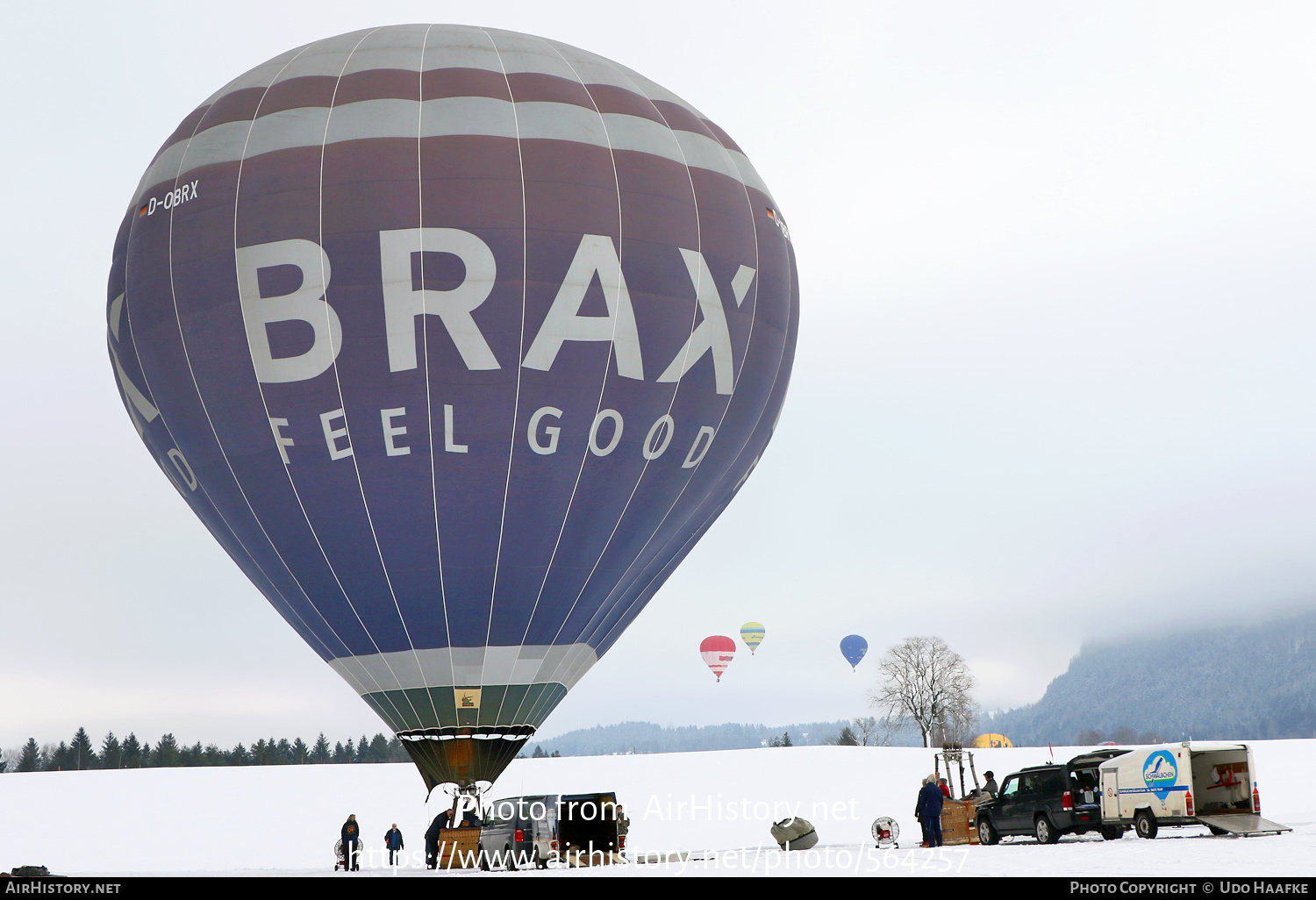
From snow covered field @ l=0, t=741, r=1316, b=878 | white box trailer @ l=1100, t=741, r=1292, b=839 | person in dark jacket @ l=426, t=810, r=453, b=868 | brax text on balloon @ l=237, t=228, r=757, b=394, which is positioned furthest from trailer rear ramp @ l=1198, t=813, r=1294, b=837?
person in dark jacket @ l=426, t=810, r=453, b=868

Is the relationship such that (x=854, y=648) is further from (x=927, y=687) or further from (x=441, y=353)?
(x=441, y=353)

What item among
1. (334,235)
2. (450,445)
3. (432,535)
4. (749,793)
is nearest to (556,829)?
(432,535)

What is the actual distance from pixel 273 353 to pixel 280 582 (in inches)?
180

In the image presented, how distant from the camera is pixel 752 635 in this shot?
7300 centimetres

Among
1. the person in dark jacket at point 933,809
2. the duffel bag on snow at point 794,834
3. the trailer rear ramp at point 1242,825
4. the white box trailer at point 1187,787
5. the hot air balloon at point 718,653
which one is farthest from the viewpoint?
the hot air balloon at point 718,653

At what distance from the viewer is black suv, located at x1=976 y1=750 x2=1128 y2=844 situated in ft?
73.3

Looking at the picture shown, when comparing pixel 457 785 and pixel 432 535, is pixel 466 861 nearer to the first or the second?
pixel 457 785

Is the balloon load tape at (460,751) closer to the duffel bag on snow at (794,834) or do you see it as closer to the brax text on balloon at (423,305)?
the duffel bag on snow at (794,834)

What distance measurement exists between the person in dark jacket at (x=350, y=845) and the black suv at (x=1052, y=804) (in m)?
12.5

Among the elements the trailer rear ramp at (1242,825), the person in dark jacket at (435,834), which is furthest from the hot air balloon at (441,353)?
the trailer rear ramp at (1242,825)

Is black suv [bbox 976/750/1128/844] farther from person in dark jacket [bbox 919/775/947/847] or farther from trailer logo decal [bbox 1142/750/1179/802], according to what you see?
person in dark jacket [bbox 919/775/947/847]

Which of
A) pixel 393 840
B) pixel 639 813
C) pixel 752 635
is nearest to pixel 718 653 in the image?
pixel 752 635

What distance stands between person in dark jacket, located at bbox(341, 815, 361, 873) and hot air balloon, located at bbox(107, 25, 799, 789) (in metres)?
3.62

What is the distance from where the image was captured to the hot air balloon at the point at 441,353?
2262 centimetres
